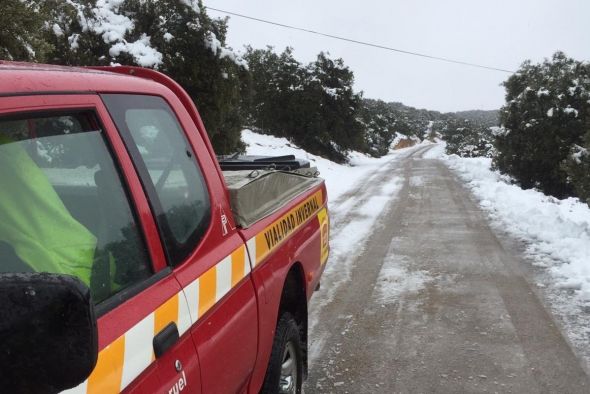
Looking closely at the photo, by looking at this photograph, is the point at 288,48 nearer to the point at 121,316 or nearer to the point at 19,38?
the point at 19,38

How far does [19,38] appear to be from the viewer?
639 centimetres

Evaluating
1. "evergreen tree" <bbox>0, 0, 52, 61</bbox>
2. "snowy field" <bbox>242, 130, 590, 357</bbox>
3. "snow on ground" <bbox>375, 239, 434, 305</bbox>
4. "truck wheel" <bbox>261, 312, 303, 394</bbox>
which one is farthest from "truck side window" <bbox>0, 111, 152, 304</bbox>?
"evergreen tree" <bbox>0, 0, 52, 61</bbox>

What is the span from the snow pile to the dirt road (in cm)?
41

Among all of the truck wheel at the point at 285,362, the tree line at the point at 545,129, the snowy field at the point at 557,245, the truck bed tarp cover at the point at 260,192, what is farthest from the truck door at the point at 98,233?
the tree line at the point at 545,129

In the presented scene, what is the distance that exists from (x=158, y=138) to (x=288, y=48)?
1294 inches

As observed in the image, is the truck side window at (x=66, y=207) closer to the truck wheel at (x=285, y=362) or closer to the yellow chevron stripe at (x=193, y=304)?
the yellow chevron stripe at (x=193, y=304)

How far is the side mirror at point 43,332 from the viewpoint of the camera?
84cm

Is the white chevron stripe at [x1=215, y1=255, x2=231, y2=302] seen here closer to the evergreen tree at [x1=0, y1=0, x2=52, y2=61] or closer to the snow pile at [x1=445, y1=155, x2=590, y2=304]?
the snow pile at [x1=445, y1=155, x2=590, y2=304]

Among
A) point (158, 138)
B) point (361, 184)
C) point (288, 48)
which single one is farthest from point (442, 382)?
point (288, 48)

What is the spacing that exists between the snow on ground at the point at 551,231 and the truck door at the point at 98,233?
4921 millimetres

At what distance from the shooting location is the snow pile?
6035 mm

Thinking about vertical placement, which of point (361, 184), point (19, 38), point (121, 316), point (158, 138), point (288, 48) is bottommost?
point (361, 184)

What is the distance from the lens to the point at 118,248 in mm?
1600

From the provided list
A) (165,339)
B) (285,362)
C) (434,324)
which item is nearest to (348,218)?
(434,324)
